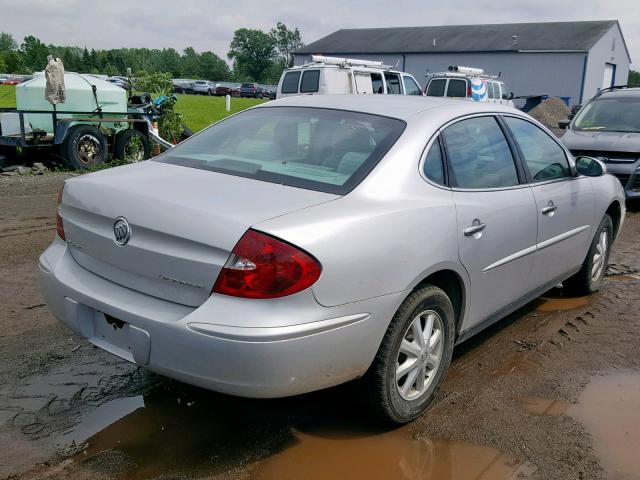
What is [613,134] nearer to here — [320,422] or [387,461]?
[320,422]

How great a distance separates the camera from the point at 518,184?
159 inches

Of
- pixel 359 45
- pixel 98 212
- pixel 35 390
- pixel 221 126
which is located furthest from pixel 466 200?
pixel 359 45

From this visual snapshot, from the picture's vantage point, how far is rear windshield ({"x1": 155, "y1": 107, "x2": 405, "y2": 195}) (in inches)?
126

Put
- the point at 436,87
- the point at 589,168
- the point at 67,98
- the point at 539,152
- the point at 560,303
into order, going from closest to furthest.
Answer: the point at 539,152, the point at 589,168, the point at 560,303, the point at 67,98, the point at 436,87

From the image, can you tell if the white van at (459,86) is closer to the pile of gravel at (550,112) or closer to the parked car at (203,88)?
the pile of gravel at (550,112)

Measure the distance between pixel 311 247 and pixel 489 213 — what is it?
4.65ft

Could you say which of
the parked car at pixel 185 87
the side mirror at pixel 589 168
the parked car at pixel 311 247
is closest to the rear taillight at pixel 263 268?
the parked car at pixel 311 247

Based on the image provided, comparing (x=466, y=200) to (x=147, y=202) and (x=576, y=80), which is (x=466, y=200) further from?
(x=576, y=80)

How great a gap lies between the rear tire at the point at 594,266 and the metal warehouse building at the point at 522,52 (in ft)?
140

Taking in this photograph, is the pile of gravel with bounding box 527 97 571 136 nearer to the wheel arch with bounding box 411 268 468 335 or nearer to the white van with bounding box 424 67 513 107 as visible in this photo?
the white van with bounding box 424 67 513 107

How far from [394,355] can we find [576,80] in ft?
155

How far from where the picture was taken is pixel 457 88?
21531 mm

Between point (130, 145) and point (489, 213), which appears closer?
point (489, 213)

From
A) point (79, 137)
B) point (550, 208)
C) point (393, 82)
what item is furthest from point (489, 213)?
point (393, 82)
